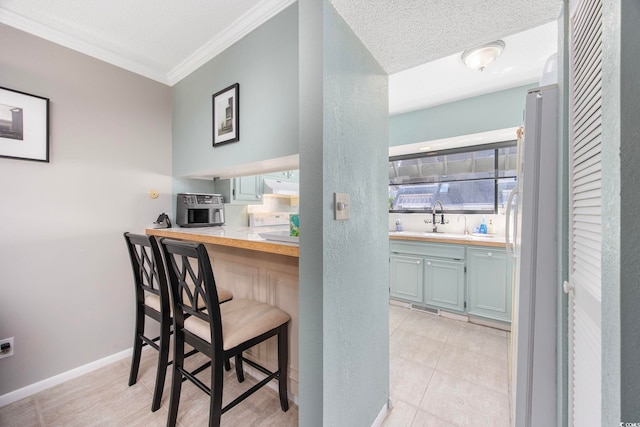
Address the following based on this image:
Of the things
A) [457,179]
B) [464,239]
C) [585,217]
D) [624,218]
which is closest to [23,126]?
[624,218]

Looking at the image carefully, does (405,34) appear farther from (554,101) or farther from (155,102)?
(155,102)

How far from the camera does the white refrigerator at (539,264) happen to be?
0.99 metres

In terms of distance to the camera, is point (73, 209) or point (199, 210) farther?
point (199, 210)

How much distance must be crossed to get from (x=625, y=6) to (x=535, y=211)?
747 millimetres

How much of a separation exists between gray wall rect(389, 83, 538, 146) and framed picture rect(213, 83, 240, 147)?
2251mm

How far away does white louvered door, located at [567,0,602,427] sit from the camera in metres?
0.62

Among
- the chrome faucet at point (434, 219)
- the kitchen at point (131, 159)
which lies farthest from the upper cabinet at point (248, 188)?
the chrome faucet at point (434, 219)

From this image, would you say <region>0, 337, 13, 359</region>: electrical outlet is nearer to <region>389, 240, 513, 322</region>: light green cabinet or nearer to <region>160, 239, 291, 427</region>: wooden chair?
<region>160, 239, 291, 427</region>: wooden chair

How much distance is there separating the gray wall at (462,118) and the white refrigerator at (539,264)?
6.32 feet

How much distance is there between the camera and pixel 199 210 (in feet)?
7.88

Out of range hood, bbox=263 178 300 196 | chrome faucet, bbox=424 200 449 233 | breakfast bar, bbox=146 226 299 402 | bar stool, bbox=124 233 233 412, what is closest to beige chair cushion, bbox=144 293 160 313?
bar stool, bbox=124 233 233 412

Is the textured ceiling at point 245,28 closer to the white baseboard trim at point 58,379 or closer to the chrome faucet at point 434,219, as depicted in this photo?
the chrome faucet at point 434,219

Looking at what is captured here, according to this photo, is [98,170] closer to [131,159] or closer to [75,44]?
[131,159]

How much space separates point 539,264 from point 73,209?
114 inches
